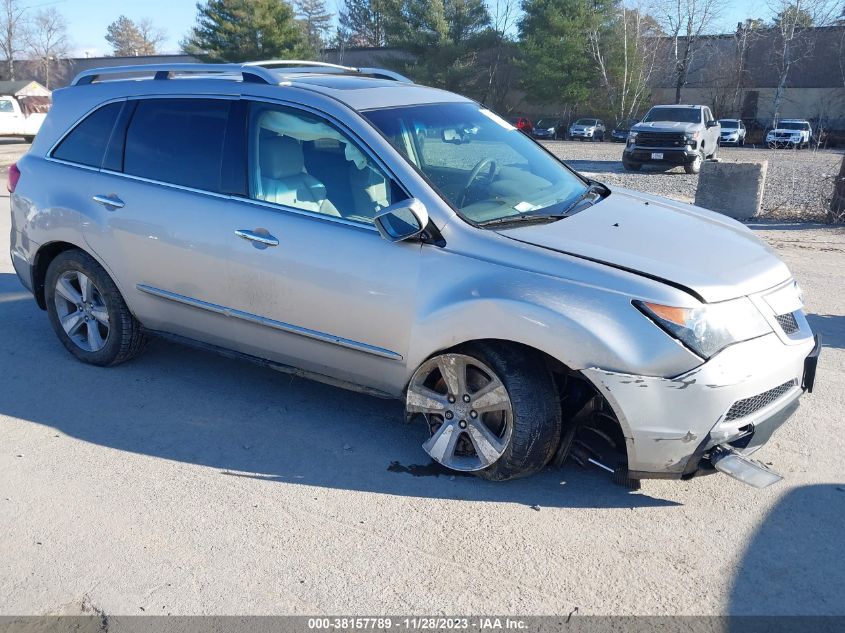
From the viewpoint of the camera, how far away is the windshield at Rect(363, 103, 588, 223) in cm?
406

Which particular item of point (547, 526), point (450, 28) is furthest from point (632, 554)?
point (450, 28)

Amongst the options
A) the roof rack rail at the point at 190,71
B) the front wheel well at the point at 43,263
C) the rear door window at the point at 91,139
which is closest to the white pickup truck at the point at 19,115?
the roof rack rail at the point at 190,71

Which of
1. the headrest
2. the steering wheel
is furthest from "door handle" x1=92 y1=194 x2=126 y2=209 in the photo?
the steering wheel

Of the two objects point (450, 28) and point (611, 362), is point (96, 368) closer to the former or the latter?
point (611, 362)

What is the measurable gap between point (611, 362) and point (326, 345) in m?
1.52

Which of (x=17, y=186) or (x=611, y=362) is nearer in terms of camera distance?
(x=611, y=362)

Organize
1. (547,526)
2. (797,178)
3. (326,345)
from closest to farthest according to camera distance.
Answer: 1. (547,526)
2. (326,345)
3. (797,178)

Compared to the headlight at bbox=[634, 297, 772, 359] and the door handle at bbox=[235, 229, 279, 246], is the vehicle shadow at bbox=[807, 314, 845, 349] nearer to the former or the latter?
the headlight at bbox=[634, 297, 772, 359]

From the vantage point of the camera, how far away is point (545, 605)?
2.96m

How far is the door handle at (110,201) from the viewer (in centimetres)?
476

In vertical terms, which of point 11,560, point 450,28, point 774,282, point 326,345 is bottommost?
point 11,560

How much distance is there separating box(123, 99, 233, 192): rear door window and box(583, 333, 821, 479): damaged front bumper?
8.30 feet

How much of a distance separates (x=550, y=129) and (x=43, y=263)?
49.7 metres

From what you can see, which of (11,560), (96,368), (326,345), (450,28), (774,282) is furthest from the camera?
(450,28)
